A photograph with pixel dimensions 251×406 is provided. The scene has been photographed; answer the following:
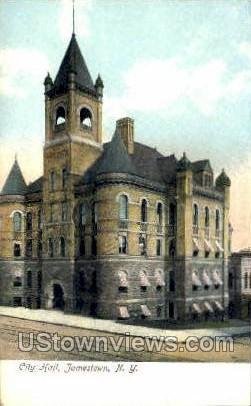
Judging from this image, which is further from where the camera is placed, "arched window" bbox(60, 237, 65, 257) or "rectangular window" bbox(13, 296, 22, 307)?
"arched window" bbox(60, 237, 65, 257)

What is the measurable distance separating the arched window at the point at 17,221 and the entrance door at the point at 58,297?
1.81m

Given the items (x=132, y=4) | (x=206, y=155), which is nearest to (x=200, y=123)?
(x=206, y=155)

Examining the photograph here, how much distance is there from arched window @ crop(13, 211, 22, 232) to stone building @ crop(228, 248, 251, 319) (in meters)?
4.87

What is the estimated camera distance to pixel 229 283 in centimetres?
955

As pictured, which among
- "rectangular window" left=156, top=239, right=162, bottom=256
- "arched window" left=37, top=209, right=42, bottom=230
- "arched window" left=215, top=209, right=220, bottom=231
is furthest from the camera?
"arched window" left=37, top=209, right=42, bottom=230

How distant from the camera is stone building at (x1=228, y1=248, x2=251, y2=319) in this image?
8.65 metres

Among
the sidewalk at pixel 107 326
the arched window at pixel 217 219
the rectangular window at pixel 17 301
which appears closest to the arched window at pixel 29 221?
the rectangular window at pixel 17 301

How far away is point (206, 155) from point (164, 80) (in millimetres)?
1498

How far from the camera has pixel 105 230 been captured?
1101 centimetres

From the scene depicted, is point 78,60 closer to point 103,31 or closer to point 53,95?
point 103,31

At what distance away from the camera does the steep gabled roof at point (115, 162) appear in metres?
11.1

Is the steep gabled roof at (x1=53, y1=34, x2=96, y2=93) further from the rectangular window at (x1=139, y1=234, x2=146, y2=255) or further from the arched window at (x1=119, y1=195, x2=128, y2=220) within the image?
the rectangular window at (x1=139, y1=234, x2=146, y2=255)

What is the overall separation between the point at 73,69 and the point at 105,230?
4.01m

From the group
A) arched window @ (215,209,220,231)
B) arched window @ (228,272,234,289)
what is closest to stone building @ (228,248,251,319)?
arched window @ (228,272,234,289)
